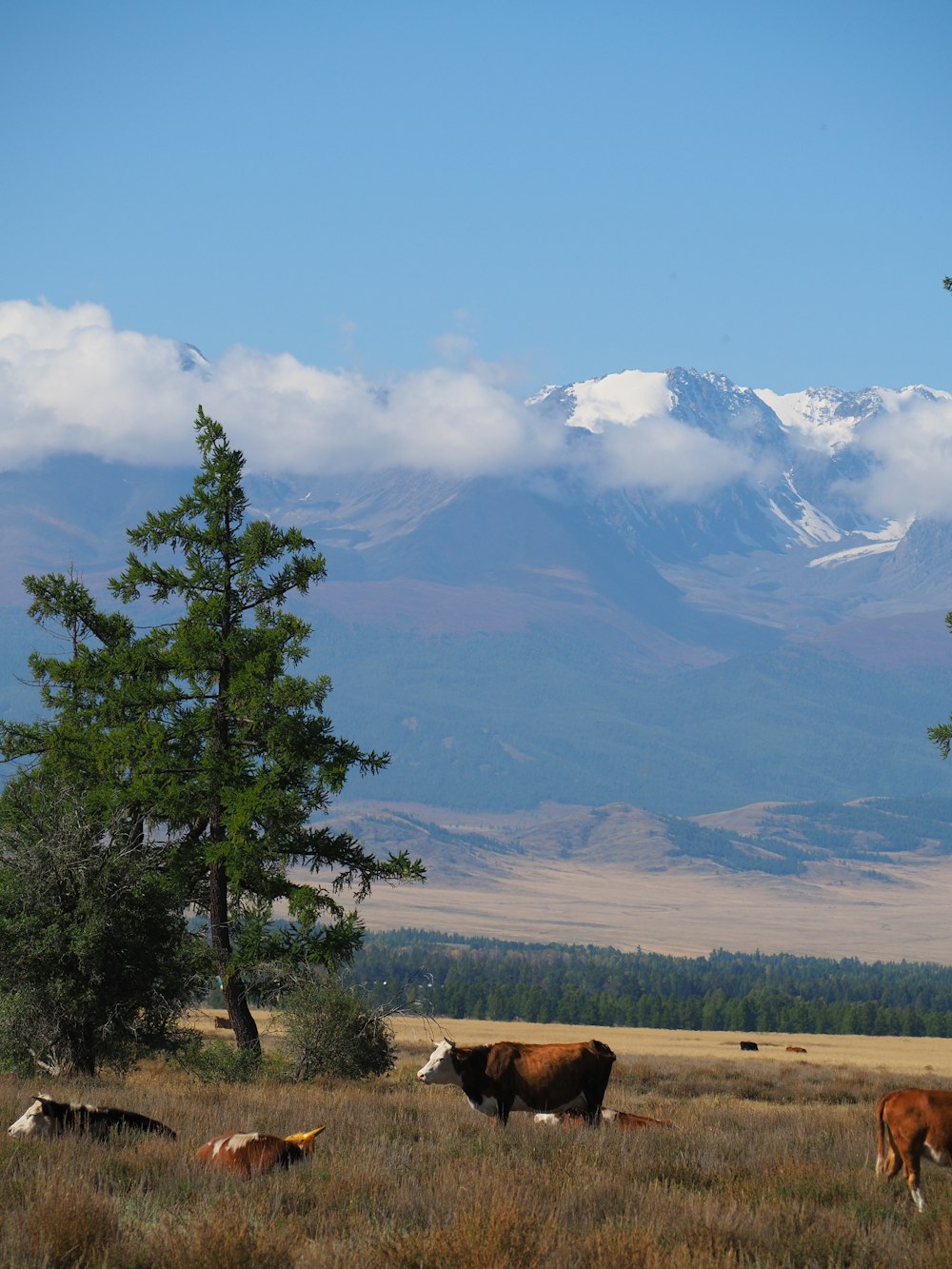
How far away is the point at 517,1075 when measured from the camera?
15.4 meters

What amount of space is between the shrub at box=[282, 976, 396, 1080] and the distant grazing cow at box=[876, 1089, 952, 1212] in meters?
14.9

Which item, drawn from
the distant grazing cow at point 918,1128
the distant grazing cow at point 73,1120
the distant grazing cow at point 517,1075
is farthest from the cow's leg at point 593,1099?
the distant grazing cow at point 73,1120

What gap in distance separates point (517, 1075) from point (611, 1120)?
1708 mm

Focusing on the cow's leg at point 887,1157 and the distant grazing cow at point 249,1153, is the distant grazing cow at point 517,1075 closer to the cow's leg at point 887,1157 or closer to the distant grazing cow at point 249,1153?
the distant grazing cow at point 249,1153

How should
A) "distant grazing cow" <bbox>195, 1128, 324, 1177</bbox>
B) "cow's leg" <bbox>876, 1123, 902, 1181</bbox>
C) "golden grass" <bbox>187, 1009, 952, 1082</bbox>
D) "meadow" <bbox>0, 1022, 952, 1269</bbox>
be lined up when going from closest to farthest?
1. "meadow" <bbox>0, 1022, 952, 1269</bbox>
2. "distant grazing cow" <bbox>195, 1128, 324, 1177</bbox>
3. "cow's leg" <bbox>876, 1123, 902, 1181</bbox>
4. "golden grass" <bbox>187, 1009, 952, 1082</bbox>

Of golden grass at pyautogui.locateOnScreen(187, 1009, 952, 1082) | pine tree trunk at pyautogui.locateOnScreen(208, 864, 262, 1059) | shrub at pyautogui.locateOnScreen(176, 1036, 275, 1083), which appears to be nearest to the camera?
shrub at pyautogui.locateOnScreen(176, 1036, 275, 1083)

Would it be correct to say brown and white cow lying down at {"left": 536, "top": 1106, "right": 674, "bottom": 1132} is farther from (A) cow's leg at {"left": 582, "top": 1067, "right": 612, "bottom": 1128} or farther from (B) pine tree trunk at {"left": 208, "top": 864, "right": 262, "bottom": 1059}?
(B) pine tree trunk at {"left": 208, "top": 864, "right": 262, "bottom": 1059}

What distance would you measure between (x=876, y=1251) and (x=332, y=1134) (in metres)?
6.54

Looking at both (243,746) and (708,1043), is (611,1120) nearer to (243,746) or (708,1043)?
(243,746)

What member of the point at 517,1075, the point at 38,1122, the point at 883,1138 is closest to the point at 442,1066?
the point at 517,1075

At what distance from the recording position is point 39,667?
2622 centimetres

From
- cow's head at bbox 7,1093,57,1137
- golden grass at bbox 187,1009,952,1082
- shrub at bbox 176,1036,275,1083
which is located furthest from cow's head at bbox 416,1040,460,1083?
golden grass at bbox 187,1009,952,1082

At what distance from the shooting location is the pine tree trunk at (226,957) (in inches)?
980

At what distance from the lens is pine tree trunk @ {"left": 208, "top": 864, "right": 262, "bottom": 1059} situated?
24891 mm
